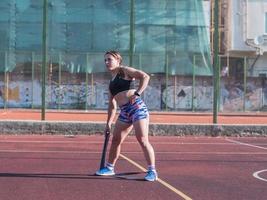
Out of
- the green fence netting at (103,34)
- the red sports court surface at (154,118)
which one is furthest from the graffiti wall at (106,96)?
the red sports court surface at (154,118)

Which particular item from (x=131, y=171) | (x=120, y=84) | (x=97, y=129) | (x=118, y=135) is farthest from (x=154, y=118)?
(x=120, y=84)

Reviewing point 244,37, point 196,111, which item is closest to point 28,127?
point 196,111

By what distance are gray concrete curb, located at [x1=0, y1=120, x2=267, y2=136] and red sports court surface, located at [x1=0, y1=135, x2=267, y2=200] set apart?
1796 mm

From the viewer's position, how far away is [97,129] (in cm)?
1838

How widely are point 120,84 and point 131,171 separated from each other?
5.86 feet

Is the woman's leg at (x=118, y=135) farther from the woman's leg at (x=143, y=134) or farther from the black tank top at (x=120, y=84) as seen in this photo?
the black tank top at (x=120, y=84)

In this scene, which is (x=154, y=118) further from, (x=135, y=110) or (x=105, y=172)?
(x=135, y=110)

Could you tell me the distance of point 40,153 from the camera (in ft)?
42.8

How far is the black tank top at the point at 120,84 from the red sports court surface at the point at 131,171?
138 centimetres

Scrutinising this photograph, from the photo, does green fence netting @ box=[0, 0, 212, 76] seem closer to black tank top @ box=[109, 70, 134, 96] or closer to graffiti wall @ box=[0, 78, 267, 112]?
graffiti wall @ box=[0, 78, 267, 112]

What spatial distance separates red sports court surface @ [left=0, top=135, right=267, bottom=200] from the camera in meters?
8.10

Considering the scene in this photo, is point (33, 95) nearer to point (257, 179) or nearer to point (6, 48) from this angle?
point (6, 48)

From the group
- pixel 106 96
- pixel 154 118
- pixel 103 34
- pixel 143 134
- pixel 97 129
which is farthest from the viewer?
pixel 103 34

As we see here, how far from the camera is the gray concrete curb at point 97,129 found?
18.2 meters
